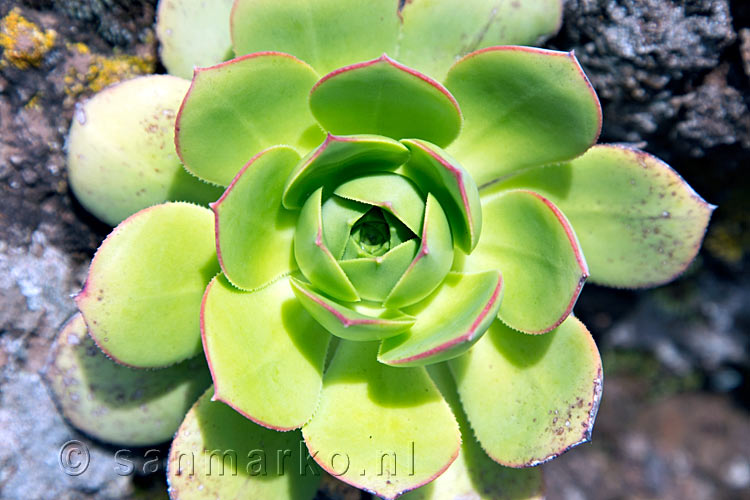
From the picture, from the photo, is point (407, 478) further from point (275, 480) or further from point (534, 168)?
point (534, 168)

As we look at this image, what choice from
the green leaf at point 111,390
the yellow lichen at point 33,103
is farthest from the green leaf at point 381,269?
the yellow lichen at point 33,103

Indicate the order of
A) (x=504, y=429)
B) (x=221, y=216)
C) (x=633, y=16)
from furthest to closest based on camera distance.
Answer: (x=633, y=16), (x=504, y=429), (x=221, y=216)

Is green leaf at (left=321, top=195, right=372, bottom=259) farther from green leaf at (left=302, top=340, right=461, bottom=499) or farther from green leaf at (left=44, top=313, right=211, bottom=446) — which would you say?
green leaf at (left=44, top=313, right=211, bottom=446)

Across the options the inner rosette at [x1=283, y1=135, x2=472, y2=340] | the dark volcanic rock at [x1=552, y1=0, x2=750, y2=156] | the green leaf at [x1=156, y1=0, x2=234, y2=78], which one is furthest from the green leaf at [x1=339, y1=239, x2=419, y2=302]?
the dark volcanic rock at [x1=552, y1=0, x2=750, y2=156]

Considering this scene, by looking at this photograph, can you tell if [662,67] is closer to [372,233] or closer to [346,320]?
[372,233]

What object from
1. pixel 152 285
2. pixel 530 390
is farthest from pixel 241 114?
pixel 530 390

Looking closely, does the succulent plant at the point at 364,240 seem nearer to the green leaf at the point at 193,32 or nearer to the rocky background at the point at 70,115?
Result: the green leaf at the point at 193,32

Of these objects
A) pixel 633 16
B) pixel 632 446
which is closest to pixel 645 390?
pixel 632 446
